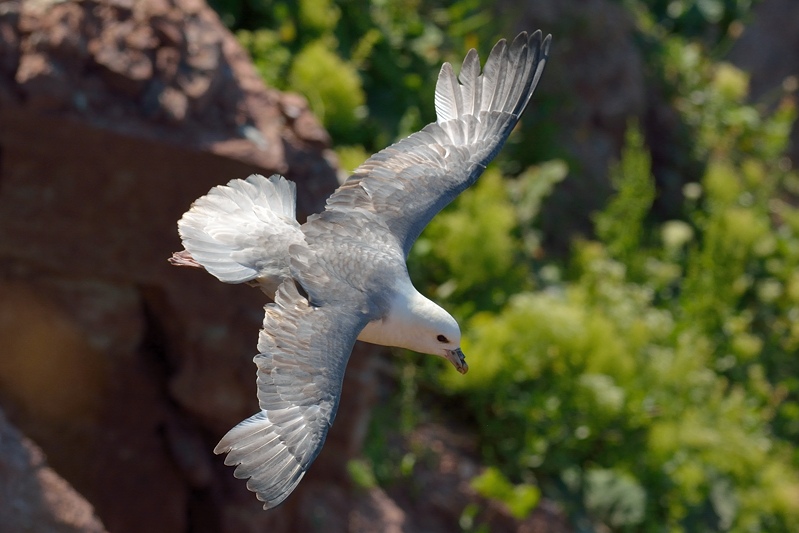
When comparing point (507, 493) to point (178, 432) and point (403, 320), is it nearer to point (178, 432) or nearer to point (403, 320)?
point (178, 432)

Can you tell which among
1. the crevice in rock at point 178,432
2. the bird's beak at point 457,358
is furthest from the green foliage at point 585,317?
the bird's beak at point 457,358

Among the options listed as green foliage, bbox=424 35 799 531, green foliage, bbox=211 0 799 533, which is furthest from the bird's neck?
green foliage, bbox=424 35 799 531

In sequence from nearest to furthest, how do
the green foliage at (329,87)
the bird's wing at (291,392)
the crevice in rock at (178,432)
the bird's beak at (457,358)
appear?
the bird's wing at (291,392) → the bird's beak at (457,358) → the crevice in rock at (178,432) → the green foliage at (329,87)

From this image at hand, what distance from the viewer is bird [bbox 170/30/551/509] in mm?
3762

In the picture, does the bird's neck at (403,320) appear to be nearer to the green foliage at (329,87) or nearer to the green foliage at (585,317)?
the green foliage at (585,317)

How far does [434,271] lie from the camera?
7.93 metres

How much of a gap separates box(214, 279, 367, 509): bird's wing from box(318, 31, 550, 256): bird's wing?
2.39ft

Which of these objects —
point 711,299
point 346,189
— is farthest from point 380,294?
point 711,299

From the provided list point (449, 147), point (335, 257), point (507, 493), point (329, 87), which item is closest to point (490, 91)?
point (449, 147)

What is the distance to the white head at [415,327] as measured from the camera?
426 centimetres

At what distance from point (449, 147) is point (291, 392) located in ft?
5.48

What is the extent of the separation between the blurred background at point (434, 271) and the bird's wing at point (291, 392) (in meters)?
1.41

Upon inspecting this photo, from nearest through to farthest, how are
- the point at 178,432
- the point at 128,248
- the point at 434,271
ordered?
the point at 128,248 → the point at 178,432 → the point at 434,271

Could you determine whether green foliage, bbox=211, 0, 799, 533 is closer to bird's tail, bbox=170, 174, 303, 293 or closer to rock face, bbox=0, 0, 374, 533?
rock face, bbox=0, 0, 374, 533
